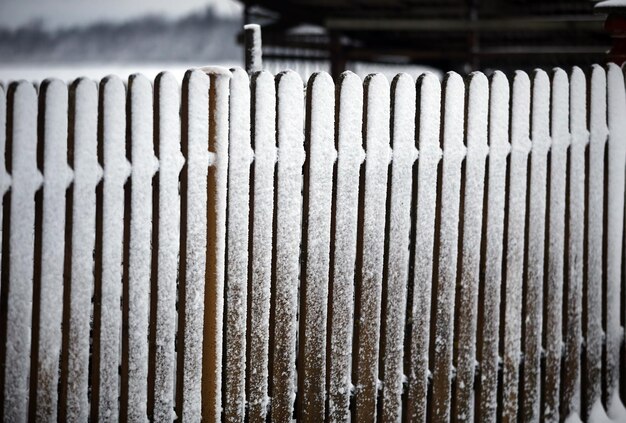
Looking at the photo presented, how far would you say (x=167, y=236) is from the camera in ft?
7.54

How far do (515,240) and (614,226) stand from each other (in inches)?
31.0

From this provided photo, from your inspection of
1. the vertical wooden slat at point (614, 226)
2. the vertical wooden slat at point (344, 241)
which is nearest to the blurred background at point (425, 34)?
the vertical wooden slat at point (614, 226)

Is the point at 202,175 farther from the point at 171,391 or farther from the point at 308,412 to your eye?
the point at 308,412

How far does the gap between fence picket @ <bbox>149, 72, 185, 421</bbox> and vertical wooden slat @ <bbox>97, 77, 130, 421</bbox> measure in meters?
0.12

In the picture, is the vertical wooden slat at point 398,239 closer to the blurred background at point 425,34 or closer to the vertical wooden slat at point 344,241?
the vertical wooden slat at point 344,241

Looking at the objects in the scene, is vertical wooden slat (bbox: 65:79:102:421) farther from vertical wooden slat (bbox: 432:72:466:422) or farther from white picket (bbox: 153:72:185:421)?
vertical wooden slat (bbox: 432:72:466:422)

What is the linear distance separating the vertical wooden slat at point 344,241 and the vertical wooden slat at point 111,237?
0.80 m

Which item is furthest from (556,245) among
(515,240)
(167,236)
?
(167,236)

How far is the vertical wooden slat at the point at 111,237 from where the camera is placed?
2158 millimetres

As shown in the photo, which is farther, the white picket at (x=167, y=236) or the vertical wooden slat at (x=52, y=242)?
the white picket at (x=167, y=236)

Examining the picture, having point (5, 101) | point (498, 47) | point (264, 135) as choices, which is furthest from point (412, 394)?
point (498, 47)

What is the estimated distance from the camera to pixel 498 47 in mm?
11367

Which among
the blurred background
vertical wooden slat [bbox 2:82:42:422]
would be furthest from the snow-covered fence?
the blurred background

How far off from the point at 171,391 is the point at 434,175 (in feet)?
4.39
